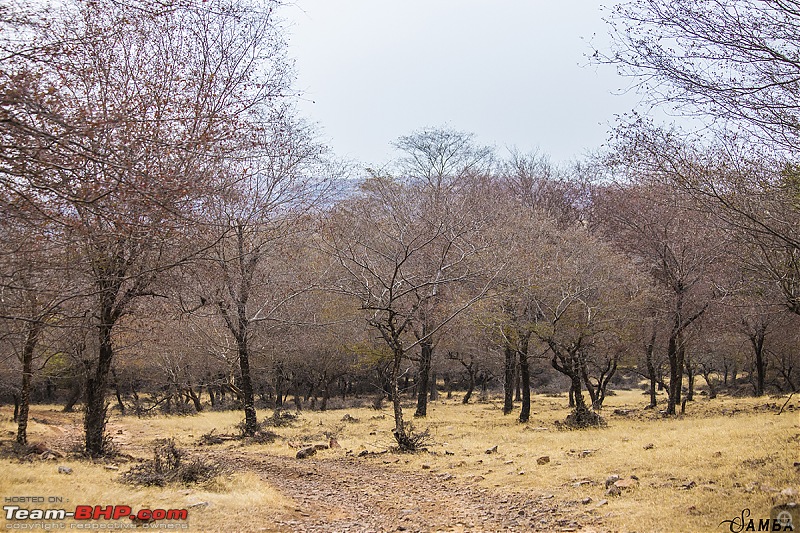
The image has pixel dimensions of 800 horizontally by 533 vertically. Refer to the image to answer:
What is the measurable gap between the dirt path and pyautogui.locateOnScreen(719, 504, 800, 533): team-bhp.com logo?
5.31ft

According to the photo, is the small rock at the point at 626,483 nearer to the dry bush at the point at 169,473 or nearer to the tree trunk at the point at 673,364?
the dry bush at the point at 169,473

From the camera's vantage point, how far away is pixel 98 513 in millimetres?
6641

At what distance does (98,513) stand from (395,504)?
3.98 meters

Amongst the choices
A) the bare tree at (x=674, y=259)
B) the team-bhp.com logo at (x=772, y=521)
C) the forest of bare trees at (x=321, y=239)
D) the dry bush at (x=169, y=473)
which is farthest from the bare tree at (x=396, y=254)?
the team-bhp.com logo at (x=772, y=521)

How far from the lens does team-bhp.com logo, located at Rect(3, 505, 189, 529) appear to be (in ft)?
20.0

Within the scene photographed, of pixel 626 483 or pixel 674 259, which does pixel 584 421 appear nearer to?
pixel 674 259

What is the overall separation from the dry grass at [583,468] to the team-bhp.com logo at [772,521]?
0.57ft

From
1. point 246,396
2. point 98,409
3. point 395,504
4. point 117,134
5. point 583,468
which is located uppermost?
point 117,134

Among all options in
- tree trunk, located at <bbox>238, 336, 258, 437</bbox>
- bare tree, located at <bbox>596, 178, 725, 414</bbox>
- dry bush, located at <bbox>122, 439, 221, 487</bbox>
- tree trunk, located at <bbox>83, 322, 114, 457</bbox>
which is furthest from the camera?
bare tree, located at <bbox>596, 178, 725, 414</bbox>

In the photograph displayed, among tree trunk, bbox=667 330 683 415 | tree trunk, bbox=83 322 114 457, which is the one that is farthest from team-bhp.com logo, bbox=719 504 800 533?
tree trunk, bbox=667 330 683 415

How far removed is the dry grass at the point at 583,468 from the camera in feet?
23.1

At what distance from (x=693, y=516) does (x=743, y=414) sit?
511 inches

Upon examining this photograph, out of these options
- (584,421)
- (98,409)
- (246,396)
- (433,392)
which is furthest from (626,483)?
(433,392)

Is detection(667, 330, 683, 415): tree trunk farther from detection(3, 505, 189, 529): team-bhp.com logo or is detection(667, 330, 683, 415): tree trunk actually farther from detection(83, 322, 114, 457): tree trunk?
detection(3, 505, 189, 529): team-bhp.com logo
